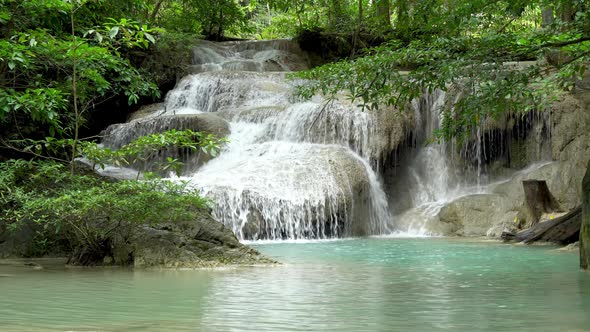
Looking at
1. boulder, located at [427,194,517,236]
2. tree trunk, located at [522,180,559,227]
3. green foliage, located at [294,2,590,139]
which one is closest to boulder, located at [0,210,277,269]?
green foliage, located at [294,2,590,139]

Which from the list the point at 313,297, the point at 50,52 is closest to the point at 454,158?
the point at 50,52

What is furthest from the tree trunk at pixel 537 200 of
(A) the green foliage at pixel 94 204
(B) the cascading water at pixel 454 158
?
(A) the green foliage at pixel 94 204

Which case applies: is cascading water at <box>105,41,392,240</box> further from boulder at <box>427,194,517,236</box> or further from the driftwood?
the driftwood

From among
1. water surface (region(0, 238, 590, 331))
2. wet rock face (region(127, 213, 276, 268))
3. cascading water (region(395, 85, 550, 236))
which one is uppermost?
cascading water (region(395, 85, 550, 236))

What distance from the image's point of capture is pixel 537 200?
1564cm

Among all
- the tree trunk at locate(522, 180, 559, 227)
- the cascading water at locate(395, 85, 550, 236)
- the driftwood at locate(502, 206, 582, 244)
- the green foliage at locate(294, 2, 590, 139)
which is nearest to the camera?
the green foliage at locate(294, 2, 590, 139)

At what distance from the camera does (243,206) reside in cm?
1662

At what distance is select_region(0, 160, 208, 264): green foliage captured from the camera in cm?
887

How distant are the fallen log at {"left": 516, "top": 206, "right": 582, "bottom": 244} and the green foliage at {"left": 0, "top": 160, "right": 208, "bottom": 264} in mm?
6870

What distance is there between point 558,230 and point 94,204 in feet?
28.9

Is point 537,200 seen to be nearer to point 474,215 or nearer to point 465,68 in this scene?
point 474,215

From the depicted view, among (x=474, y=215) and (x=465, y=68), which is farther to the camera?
(x=474, y=215)

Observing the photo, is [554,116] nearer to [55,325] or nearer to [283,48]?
[283,48]

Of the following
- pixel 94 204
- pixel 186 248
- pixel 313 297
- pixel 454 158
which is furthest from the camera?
pixel 454 158
